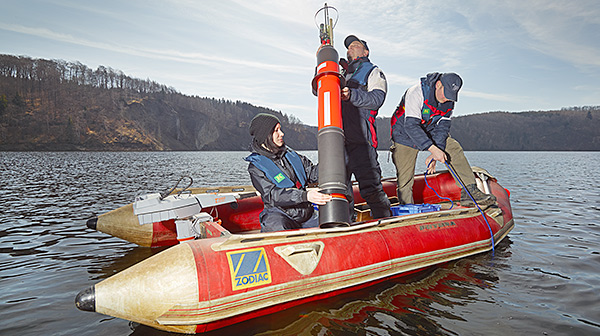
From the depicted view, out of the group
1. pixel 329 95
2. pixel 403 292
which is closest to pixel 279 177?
pixel 329 95

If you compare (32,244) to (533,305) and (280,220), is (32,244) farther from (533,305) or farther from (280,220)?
(533,305)

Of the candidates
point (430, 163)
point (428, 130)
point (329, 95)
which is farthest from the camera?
point (430, 163)

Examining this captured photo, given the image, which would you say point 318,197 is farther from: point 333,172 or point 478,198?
point 478,198

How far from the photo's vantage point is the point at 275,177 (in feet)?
12.8

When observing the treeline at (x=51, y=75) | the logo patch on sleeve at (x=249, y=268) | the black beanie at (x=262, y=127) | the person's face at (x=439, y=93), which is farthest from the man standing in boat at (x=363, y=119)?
the treeline at (x=51, y=75)

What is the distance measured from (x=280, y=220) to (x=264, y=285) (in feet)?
3.24

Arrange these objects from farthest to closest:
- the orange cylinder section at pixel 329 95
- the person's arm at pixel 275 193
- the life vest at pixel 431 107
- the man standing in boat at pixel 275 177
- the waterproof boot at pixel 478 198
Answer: the waterproof boot at pixel 478 198 → the life vest at pixel 431 107 → the man standing in boat at pixel 275 177 → the person's arm at pixel 275 193 → the orange cylinder section at pixel 329 95

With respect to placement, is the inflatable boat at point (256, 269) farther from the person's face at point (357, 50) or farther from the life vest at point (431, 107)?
the person's face at point (357, 50)

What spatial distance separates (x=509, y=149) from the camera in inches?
5069

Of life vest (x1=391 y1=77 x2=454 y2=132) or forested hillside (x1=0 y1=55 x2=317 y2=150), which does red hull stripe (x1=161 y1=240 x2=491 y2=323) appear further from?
forested hillside (x1=0 y1=55 x2=317 y2=150)

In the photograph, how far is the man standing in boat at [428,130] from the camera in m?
5.51

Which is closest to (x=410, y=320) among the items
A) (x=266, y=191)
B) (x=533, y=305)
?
(x=533, y=305)

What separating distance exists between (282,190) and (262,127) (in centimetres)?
80

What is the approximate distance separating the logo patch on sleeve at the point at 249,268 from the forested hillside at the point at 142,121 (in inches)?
2061
